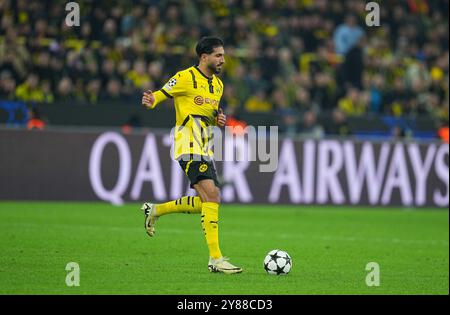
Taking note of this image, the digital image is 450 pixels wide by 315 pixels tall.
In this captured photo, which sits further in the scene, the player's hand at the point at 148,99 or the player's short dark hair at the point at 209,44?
the player's short dark hair at the point at 209,44

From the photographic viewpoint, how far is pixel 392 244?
14.7 m

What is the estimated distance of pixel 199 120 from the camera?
10.7 m

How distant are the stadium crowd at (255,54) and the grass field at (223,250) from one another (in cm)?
317

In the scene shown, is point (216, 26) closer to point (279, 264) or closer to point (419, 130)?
point (419, 130)

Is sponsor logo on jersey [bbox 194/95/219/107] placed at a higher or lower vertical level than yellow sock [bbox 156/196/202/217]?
higher

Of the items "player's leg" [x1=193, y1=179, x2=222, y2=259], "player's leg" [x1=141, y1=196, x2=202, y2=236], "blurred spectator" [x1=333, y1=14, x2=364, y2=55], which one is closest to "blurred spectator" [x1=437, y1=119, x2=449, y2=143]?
"blurred spectator" [x1=333, y1=14, x2=364, y2=55]

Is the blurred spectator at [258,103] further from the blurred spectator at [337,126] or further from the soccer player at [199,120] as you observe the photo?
the soccer player at [199,120]

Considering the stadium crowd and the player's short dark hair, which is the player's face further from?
the stadium crowd

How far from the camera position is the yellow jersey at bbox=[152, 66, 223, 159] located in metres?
10.6

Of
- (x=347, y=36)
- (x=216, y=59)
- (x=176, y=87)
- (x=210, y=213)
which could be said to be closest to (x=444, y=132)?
(x=347, y=36)

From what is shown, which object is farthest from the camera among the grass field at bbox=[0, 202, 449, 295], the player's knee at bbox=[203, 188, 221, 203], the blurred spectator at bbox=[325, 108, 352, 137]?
the blurred spectator at bbox=[325, 108, 352, 137]

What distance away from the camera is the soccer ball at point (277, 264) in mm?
10328

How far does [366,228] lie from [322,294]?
8.49 meters

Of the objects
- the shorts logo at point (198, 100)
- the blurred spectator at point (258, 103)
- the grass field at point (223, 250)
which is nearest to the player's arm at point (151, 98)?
the shorts logo at point (198, 100)
